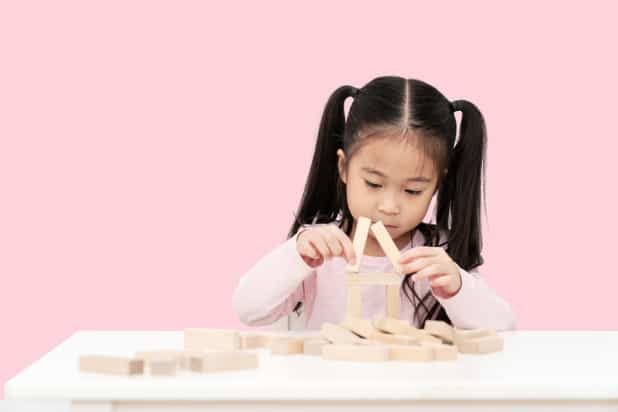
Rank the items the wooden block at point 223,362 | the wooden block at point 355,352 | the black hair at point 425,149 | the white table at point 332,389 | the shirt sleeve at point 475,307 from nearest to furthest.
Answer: the white table at point 332,389, the wooden block at point 223,362, the wooden block at point 355,352, the shirt sleeve at point 475,307, the black hair at point 425,149

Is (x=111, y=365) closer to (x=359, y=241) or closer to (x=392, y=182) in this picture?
(x=359, y=241)

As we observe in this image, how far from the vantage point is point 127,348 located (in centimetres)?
218

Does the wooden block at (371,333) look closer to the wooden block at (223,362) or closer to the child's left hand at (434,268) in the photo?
the child's left hand at (434,268)

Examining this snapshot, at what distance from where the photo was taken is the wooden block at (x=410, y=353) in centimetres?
A: 198

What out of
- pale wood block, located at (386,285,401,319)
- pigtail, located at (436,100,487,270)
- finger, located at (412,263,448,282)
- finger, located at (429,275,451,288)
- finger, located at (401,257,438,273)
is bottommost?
pale wood block, located at (386,285,401,319)

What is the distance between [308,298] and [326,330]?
1.76ft

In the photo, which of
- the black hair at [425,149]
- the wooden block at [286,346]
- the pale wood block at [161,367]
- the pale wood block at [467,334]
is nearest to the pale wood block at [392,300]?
the pale wood block at [467,334]

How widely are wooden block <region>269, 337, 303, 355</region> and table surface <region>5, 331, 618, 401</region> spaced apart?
2cm

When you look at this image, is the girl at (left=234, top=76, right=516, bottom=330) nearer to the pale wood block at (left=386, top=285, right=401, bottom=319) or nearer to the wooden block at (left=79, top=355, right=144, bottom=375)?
the pale wood block at (left=386, top=285, right=401, bottom=319)

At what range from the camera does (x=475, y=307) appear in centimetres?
239

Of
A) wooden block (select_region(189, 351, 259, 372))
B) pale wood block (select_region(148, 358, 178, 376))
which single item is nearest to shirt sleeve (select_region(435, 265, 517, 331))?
wooden block (select_region(189, 351, 259, 372))

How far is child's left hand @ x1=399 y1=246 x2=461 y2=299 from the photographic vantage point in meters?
2.23

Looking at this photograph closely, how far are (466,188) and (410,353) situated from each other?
72 cm

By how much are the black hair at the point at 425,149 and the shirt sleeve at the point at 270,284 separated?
0.69 ft
